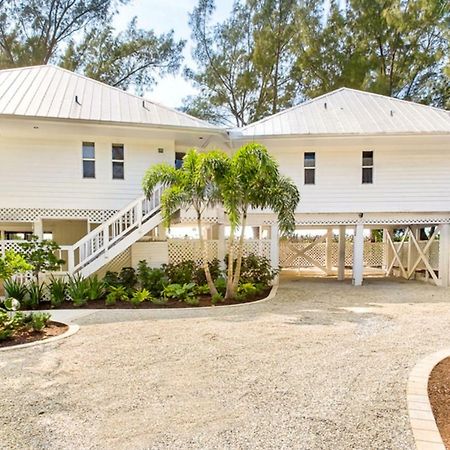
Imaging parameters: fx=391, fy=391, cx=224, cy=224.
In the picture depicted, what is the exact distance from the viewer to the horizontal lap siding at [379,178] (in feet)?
40.8

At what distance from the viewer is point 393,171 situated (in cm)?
1247

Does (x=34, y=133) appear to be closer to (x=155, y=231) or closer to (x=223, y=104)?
(x=155, y=231)

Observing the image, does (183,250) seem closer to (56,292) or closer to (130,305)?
(130,305)

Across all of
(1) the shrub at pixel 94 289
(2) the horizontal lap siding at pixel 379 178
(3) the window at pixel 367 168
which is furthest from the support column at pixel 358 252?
(1) the shrub at pixel 94 289

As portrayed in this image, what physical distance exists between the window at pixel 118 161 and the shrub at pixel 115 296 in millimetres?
3599

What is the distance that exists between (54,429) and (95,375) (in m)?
1.25

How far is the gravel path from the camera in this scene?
316 cm

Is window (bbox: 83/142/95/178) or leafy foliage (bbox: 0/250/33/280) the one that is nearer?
leafy foliage (bbox: 0/250/33/280)

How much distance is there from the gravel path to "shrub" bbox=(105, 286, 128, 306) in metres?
1.37

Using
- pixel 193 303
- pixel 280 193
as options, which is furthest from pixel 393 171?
pixel 193 303

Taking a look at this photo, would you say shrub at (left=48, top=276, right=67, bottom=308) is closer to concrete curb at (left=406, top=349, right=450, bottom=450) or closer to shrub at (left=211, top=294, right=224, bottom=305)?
shrub at (left=211, top=294, right=224, bottom=305)

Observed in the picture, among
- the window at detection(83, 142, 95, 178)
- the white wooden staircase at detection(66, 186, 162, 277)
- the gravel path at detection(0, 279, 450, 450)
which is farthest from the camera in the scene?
the window at detection(83, 142, 95, 178)

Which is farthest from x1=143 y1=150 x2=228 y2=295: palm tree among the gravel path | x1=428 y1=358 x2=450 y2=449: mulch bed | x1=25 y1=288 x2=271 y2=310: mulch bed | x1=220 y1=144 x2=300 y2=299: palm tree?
x1=428 y1=358 x2=450 y2=449: mulch bed

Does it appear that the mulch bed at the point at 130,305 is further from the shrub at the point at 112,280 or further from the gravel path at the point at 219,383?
the gravel path at the point at 219,383
